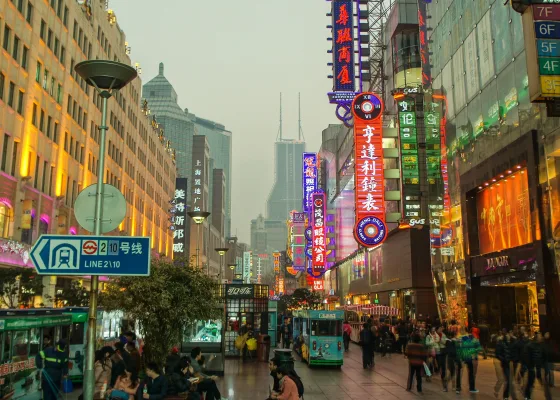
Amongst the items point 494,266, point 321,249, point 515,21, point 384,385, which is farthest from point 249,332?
point 321,249

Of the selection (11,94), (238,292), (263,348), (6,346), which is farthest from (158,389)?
(11,94)

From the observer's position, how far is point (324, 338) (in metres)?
24.8

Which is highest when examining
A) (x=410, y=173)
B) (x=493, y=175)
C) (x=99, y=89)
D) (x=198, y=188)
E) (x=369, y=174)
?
(x=198, y=188)

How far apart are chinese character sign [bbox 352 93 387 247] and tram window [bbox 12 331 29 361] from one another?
96.2 feet

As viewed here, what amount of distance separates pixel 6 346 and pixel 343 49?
41.2 metres

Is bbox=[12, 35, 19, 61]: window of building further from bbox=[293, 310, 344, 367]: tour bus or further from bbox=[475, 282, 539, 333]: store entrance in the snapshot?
bbox=[475, 282, 539, 333]: store entrance

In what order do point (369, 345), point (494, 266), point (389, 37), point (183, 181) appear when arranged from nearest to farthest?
1. point (369, 345)
2. point (494, 266)
3. point (389, 37)
4. point (183, 181)

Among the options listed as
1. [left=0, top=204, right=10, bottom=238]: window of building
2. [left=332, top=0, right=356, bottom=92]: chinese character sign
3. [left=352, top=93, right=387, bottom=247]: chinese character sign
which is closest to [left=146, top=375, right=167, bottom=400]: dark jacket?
[left=0, top=204, right=10, bottom=238]: window of building

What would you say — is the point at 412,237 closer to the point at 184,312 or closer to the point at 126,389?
the point at 184,312

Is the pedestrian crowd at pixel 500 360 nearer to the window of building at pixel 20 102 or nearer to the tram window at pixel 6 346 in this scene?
the tram window at pixel 6 346

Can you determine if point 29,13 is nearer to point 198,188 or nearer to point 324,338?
point 324,338

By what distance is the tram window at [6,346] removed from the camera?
12344 mm

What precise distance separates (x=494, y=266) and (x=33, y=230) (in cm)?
2740

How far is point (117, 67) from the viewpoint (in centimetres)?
902
